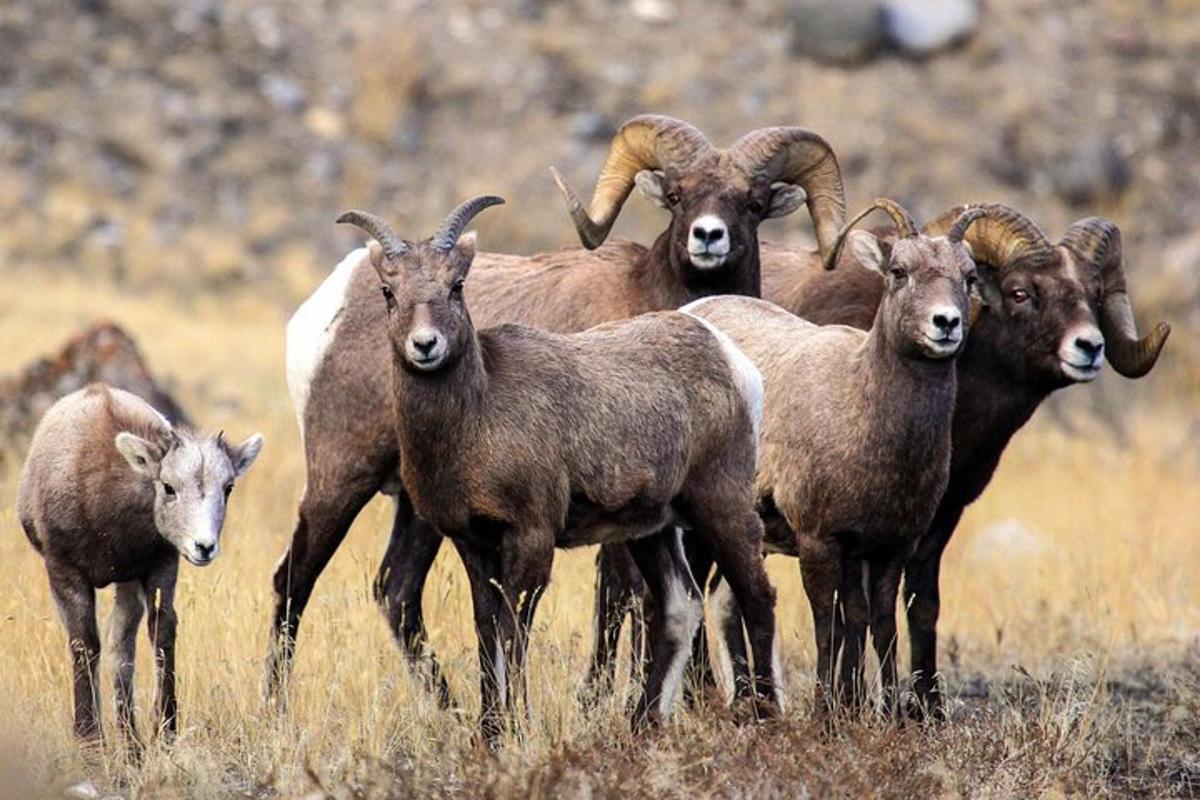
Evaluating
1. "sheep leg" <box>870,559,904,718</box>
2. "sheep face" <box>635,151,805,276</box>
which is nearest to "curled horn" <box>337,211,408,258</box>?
"sheep face" <box>635,151,805,276</box>

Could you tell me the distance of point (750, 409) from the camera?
7.85 metres

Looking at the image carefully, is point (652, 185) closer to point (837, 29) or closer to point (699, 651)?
point (699, 651)

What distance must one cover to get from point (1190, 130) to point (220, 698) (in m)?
20.6

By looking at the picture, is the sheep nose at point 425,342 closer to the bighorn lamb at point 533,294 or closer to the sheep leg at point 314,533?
the bighorn lamb at point 533,294

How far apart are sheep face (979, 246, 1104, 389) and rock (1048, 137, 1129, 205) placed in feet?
52.8

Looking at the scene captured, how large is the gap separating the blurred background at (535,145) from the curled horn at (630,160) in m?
4.83

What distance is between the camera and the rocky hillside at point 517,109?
22891 millimetres

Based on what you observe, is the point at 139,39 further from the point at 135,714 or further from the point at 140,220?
the point at 135,714

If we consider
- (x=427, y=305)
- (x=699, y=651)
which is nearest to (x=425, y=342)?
(x=427, y=305)

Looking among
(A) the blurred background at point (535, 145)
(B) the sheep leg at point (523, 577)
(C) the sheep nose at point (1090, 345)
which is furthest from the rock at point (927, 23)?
(B) the sheep leg at point (523, 577)

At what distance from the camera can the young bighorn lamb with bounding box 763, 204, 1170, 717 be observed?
8.71 m

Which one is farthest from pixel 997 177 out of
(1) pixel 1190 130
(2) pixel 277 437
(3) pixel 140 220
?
(2) pixel 277 437

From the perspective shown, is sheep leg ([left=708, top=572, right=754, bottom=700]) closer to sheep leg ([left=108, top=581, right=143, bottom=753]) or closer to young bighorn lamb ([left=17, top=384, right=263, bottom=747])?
young bighorn lamb ([left=17, top=384, right=263, bottom=747])

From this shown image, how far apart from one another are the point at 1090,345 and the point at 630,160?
2.37m
